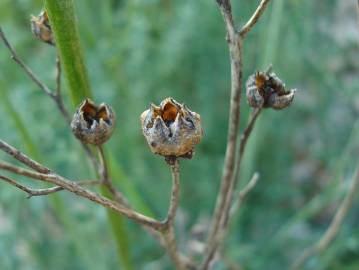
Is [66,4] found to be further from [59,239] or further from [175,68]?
[59,239]

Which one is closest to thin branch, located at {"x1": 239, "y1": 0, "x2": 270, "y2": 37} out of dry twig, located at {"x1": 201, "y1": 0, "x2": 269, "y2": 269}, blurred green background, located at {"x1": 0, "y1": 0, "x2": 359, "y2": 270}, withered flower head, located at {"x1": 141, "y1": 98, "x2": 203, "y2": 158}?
dry twig, located at {"x1": 201, "y1": 0, "x2": 269, "y2": 269}

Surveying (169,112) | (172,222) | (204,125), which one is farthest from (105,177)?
(204,125)

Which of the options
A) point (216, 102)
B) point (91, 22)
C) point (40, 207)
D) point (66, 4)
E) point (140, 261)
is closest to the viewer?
point (66, 4)

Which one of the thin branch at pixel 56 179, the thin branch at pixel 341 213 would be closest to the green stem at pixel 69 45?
the thin branch at pixel 56 179

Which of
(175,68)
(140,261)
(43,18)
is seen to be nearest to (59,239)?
(140,261)

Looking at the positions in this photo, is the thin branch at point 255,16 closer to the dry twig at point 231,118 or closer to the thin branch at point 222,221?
the dry twig at point 231,118

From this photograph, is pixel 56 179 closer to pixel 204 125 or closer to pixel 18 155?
pixel 18 155
